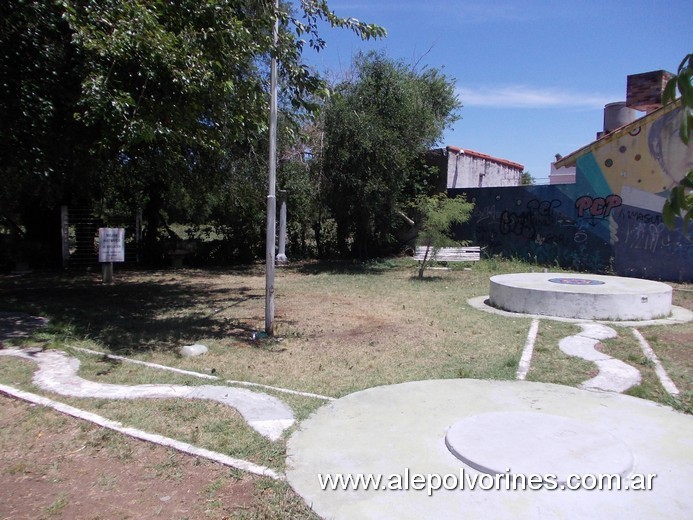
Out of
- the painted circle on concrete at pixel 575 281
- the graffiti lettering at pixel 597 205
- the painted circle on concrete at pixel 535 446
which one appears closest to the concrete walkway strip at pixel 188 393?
the painted circle on concrete at pixel 535 446

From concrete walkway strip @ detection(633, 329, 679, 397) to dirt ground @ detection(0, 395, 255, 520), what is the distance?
4544 millimetres

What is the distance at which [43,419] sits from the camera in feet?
14.8

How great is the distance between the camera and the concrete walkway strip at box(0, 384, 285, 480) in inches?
143

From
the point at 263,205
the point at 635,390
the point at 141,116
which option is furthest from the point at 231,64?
the point at 263,205

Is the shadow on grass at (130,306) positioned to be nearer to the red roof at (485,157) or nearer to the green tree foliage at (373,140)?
the green tree foliage at (373,140)

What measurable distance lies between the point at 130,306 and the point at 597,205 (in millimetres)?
12938

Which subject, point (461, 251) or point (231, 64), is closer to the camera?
point (231, 64)

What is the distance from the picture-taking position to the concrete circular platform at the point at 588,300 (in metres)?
8.90

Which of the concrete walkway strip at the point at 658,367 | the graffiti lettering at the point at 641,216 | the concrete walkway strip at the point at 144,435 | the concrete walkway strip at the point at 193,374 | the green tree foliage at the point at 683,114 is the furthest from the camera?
the graffiti lettering at the point at 641,216

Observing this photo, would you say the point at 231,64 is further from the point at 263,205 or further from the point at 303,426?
the point at 263,205

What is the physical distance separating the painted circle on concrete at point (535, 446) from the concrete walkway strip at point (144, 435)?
1.37 meters

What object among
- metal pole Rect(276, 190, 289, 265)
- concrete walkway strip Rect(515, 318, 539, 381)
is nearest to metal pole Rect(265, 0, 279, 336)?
concrete walkway strip Rect(515, 318, 539, 381)

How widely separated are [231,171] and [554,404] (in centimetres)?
1085

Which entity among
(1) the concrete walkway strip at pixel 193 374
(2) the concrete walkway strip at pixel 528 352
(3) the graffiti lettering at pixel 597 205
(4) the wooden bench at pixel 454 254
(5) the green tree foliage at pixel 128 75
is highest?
(5) the green tree foliage at pixel 128 75
